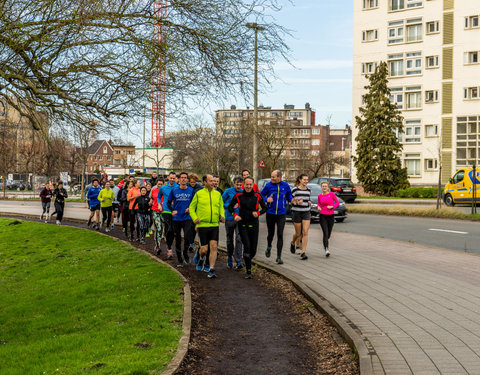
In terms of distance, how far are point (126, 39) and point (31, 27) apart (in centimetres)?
135

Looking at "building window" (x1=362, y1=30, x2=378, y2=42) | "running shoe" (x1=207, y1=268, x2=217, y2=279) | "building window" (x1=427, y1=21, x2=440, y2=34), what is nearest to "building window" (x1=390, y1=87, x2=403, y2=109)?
"building window" (x1=362, y1=30, x2=378, y2=42)

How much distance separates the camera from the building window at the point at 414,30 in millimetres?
53031

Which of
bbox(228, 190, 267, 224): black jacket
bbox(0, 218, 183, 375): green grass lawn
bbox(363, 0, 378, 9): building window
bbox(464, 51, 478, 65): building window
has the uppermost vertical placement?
bbox(363, 0, 378, 9): building window

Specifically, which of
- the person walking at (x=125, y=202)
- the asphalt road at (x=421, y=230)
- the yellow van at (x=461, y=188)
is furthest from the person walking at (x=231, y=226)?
the yellow van at (x=461, y=188)

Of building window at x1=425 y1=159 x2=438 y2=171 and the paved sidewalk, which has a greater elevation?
building window at x1=425 y1=159 x2=438 y2=171

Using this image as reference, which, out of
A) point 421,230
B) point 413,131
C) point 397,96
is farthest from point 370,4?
point 421,230

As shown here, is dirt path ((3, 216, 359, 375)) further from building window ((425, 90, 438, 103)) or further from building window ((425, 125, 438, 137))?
building window ((425, 90, 438, 103))

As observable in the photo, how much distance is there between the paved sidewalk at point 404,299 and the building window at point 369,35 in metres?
44.7

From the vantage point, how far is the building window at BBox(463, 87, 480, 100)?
163ft

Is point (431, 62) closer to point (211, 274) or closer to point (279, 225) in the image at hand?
point (279, 225)

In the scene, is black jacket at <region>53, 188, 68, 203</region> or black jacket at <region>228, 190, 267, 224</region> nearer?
black jacket at <region>228, 190, 267, 224</region>

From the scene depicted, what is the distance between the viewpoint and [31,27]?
322 inches

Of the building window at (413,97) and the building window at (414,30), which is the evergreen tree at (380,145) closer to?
the building window at (413,97)

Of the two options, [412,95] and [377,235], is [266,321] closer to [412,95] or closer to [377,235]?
[377,235]
